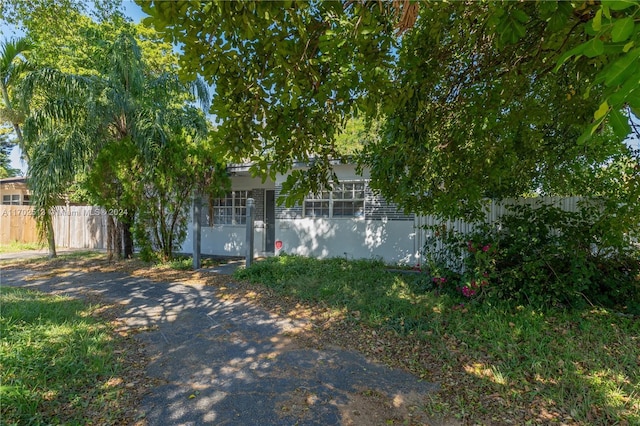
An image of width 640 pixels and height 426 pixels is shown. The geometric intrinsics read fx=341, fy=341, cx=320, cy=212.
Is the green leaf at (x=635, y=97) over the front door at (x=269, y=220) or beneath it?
over

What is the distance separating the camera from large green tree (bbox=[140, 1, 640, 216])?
1872mm

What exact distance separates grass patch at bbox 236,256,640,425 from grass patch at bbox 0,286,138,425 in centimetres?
266

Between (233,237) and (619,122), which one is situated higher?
(619,122)

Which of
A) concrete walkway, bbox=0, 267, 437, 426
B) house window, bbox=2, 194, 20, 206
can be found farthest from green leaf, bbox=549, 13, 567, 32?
house window, bbox=2, 194, 20, 206

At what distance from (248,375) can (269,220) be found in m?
9.15

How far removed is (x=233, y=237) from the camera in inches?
492

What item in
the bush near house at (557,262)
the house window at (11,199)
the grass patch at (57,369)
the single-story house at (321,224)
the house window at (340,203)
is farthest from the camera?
the house window at (11,199)

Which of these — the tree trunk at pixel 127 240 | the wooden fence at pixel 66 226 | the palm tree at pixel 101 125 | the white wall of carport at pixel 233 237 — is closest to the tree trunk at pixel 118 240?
the tree trunk at pixel 127 240

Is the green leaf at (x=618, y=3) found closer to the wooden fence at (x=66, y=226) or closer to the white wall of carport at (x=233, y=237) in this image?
the white wall of carport at (x=233, y=237)

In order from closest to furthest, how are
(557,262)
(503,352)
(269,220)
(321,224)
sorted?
(503,352), (557,262), (321,224), (269,220)

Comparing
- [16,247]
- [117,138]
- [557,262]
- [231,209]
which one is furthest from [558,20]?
[16,247]

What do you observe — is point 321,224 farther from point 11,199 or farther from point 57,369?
point 11,199

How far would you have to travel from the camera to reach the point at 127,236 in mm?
10523

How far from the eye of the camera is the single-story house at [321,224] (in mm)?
9773
